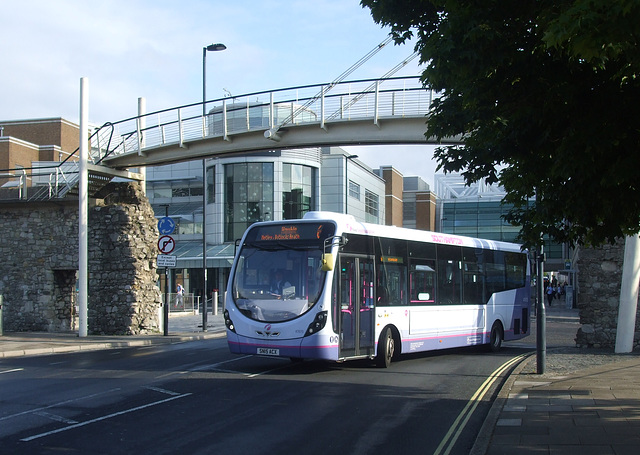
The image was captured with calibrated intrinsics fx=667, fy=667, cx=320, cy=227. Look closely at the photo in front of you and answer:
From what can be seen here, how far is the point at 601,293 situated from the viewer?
1747 cm

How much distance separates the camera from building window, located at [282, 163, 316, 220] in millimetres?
53844

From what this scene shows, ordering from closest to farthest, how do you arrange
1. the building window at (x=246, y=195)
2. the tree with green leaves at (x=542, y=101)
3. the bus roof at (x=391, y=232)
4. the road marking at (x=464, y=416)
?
the tree with green leaves at (x=542, y=101)
the road marking at (x=464, y=416)
the bus roof at (x=391, y=232)
the building window at (x=246, y=195)

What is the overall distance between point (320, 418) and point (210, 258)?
138ft

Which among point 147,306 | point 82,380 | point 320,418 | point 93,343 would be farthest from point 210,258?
point 320,418

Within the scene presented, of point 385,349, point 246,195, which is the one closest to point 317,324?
point 385,349

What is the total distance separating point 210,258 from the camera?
165ft

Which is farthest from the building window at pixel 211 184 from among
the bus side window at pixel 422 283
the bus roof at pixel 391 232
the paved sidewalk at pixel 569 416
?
the paved sidewalk at pixel 569 416

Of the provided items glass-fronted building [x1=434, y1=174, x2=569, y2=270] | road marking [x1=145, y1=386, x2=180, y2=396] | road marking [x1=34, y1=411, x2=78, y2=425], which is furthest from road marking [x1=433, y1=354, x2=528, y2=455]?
glass-fronted building [x1=434, y1=174, x2=569, y2=270]

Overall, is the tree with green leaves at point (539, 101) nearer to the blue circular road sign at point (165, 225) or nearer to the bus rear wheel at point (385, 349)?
the bus rear wheel at point (385, 349)

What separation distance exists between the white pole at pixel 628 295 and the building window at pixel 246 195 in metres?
38.2

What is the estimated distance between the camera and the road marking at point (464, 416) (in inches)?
302

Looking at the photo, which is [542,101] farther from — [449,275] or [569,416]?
[449,275]

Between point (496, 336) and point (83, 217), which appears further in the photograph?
point (83, 217)

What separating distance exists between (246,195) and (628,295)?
3965 cm
